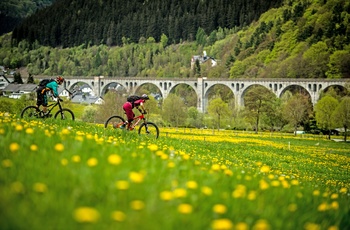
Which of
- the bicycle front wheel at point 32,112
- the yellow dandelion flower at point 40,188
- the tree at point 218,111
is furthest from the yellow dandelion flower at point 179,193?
the tree at point 218,111

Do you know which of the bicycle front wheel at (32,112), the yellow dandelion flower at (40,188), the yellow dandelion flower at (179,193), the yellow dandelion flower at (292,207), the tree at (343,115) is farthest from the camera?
the tree at (343,115)

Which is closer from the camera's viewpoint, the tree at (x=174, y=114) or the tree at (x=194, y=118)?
the tree at (x=174, y=114)

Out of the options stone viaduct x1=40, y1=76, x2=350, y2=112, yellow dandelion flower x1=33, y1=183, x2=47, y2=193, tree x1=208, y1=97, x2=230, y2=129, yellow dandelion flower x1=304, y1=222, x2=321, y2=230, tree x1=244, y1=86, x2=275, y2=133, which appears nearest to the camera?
yellow dandelion flower x1=33, y1=183, x2=47, y2=193

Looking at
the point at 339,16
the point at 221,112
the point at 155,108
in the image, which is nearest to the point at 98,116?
the point at 155,108

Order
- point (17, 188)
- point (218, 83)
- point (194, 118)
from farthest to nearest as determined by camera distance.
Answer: point (218, 83) → point (194, 118) → point (17, 188)

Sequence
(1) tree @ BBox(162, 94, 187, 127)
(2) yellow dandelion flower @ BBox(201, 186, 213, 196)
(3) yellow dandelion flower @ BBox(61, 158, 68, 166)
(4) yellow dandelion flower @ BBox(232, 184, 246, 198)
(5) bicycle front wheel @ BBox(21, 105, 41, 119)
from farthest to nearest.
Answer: (1) tree @ BBox(162, 94, 187, 127)
(5) bicycle front wheel @ BBox(21, 105, 41, 119)
(4) yellow dandelion flower @ BBox(232, 184, 246, 198)
(3) yellow dandelion flower @ BBox(61, 158, 68, 166)
(2) yellow dandelion flower @ BBox(201, 186, 213, 196)

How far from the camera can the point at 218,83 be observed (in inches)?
4828

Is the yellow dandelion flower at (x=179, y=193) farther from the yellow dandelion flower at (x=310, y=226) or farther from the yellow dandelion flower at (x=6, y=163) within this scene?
the yellow dandelion flower at (x=6, y=163)

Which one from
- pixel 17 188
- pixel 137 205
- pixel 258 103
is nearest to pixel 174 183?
pixel 137 205

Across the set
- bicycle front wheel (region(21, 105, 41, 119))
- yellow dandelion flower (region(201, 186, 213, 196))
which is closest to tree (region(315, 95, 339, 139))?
bicycle front wheel (region(21, 105, 41, 119))

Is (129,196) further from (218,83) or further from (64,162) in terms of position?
(218,83)

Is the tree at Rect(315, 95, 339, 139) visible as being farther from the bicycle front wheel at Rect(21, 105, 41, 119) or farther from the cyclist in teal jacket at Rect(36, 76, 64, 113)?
the cyclist in teal jacket at Rect(36, 76, 64, 113)

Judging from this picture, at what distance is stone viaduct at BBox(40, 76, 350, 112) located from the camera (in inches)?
4080

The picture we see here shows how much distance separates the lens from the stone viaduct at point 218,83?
104 metres
